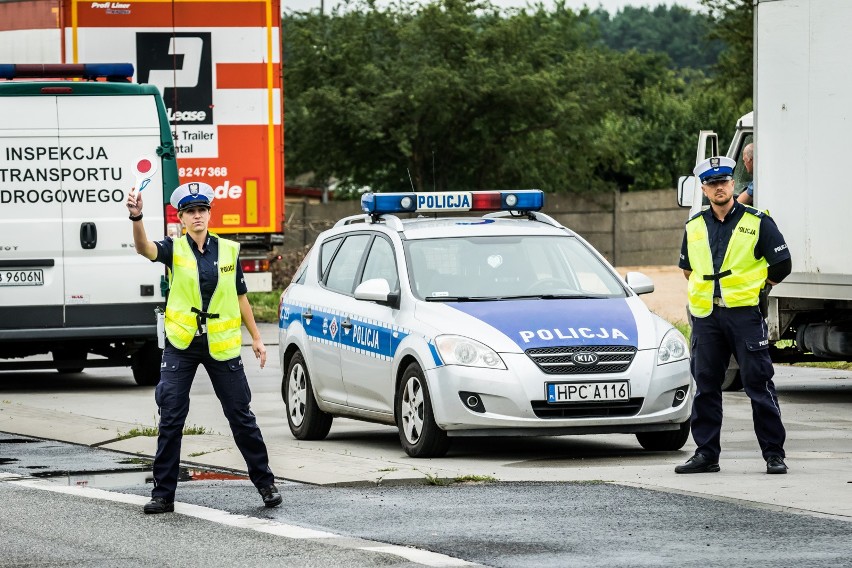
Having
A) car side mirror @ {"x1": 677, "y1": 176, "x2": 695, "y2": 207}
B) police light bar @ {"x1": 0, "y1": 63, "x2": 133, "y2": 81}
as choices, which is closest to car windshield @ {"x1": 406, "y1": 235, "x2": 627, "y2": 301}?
car side mirror @ {"x1": 677, "y1": 176, "x2": 695, "y2": 207}

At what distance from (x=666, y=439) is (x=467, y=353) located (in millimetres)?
1462

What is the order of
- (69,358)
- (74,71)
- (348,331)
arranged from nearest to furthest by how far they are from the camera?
(348,331) < (74,71) < (69,358)

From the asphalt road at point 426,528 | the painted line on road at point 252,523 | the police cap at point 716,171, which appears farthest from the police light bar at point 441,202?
the painted line on road at point 252,523

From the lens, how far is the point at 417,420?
11.6 m

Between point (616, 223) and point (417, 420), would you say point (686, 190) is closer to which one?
point (417, 420)

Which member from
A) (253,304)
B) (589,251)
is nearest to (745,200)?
(589,251)

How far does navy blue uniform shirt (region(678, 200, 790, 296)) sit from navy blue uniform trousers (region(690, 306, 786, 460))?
216 mm

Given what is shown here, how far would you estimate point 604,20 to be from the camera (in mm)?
132750

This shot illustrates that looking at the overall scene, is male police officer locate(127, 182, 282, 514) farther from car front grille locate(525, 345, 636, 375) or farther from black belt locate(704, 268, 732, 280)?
black belt locate(704, 268, 732, 280)

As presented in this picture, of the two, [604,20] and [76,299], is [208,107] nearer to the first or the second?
[76,299]

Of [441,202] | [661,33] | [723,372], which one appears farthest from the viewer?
[661,33]

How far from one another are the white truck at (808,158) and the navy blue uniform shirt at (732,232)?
409 centimetres

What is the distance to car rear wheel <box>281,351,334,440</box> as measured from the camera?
42.9ft

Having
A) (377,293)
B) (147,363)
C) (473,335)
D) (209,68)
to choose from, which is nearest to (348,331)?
(377,293)
